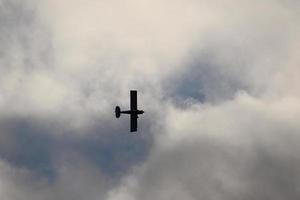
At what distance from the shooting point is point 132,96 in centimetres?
19975
